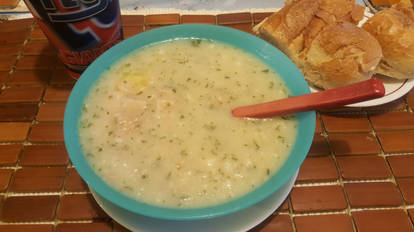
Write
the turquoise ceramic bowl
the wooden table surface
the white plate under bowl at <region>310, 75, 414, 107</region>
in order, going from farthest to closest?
the white plate under bowl at <region>310, 75, 414, 107</region>, the wooden table surface, the turquoise ceramic bowl

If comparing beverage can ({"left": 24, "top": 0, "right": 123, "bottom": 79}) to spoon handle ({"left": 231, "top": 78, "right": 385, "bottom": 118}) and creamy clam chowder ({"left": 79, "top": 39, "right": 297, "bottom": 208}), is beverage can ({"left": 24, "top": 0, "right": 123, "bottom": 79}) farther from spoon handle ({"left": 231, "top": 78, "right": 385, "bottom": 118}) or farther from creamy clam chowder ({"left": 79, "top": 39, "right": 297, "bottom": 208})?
spoon handle ({"left": 231, "top": 78, "right": 385, "bottom": 118})

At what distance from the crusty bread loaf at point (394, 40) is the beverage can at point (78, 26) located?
98cm

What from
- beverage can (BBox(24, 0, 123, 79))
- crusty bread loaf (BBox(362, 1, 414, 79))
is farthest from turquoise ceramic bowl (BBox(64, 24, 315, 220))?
crusty bread loaf (BBox(362, 1, 414, 79))

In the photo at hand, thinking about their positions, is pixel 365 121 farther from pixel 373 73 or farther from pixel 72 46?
pixel 72 46

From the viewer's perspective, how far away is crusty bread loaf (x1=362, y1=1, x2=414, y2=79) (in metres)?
1.27

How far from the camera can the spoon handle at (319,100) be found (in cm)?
78

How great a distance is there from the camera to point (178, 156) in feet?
2.89

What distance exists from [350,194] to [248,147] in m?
0.38

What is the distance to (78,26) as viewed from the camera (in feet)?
3.67

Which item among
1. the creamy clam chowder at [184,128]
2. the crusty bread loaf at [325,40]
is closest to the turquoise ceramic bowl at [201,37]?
the creamy clam chowder at [184,128]

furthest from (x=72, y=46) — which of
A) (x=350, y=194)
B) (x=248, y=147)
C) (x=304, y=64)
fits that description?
(x=350, y=194)

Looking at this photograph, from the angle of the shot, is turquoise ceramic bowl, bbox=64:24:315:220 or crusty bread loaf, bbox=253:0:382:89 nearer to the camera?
turquoise ceramic bowl, bbox=64:24:315:220

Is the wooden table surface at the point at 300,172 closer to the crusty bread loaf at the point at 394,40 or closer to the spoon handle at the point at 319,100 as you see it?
the crusty bread loaf at the point at 394,40

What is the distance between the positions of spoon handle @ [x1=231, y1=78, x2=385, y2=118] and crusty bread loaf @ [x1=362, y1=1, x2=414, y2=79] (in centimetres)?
59
